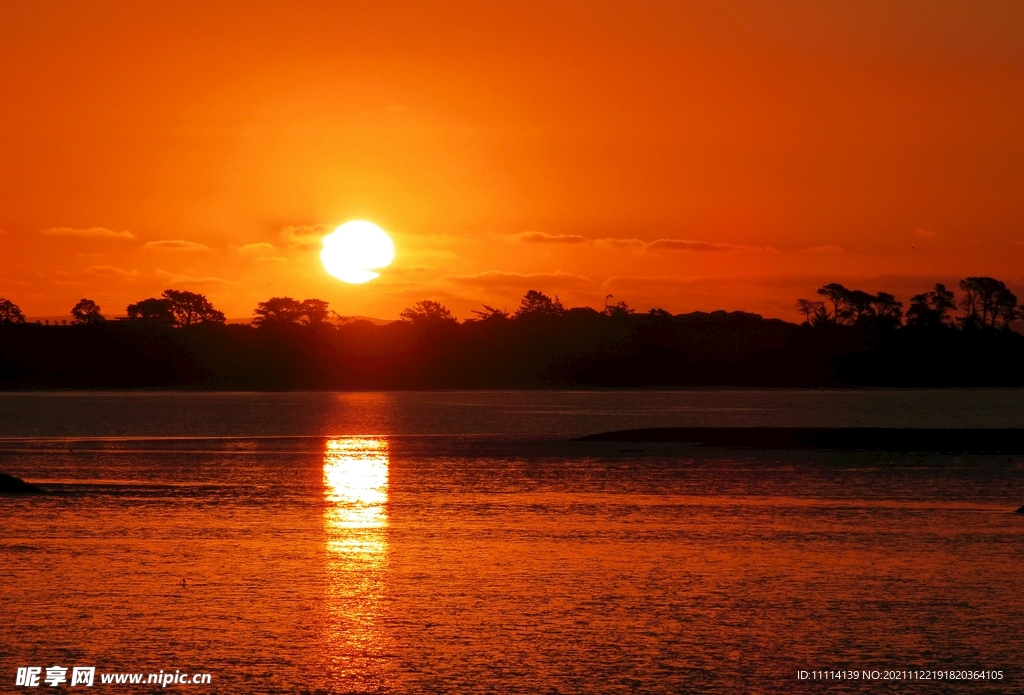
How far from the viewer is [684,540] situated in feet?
76.5

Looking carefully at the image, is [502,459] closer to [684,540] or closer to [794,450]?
[794,450]

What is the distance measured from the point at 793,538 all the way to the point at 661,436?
4072 centimetres

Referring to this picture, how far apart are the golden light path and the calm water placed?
0.06 m

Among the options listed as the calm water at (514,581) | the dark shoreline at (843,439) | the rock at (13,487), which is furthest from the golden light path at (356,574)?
the dark shoreline at (843,439)

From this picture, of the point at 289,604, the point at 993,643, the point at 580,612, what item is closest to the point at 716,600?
the point at 580,612

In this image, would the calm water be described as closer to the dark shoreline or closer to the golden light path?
the golden light path

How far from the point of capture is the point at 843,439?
202ft

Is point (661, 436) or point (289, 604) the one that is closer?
point (289, 604)

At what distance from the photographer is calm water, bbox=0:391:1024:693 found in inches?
531

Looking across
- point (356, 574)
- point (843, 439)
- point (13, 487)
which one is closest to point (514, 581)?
point (356, 574)

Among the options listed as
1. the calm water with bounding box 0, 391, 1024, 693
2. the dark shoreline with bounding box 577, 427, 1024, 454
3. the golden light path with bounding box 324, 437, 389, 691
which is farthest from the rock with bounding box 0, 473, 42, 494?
the dark shoreline with bounding box 577, 427, 1024, 454

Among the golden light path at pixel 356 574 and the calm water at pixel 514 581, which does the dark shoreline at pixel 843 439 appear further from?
the golden light path at pixel 356 574

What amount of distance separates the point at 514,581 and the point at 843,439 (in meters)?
45.9

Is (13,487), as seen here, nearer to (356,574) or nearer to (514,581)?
(356,574)
